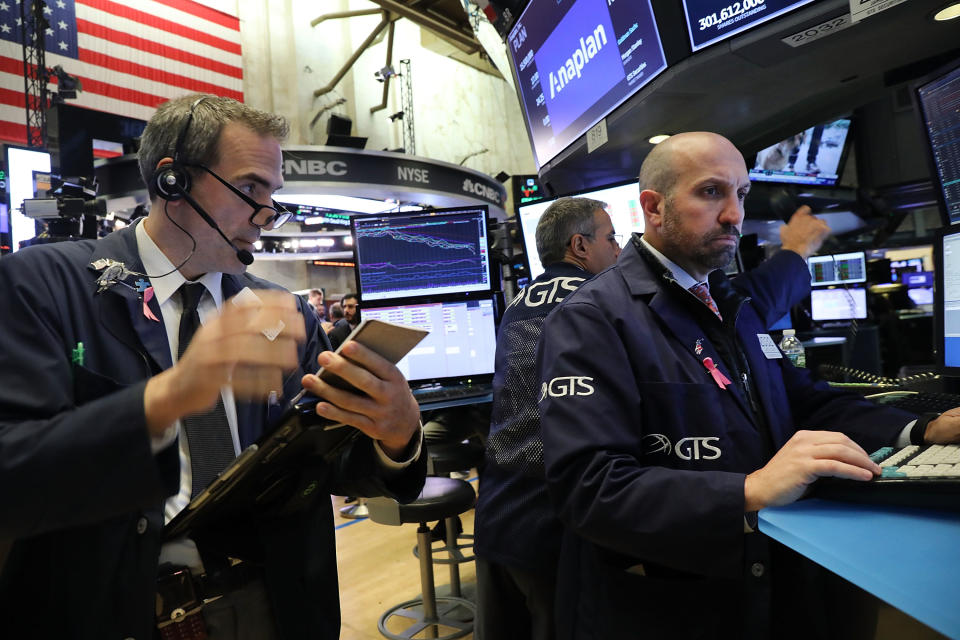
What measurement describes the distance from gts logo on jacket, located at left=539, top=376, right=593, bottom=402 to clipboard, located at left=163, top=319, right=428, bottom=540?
0.36 metres

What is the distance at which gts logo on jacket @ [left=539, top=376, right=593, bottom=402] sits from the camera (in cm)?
125

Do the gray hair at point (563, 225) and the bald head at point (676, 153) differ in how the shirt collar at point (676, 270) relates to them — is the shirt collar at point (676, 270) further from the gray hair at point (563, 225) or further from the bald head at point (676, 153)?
the gray hair at point (563, 225)

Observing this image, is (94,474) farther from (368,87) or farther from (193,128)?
(368,87)

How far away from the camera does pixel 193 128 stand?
1.37 metres

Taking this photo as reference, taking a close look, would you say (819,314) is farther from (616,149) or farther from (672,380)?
(672,380)

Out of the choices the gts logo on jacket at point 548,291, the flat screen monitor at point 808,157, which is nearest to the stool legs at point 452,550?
the gts logo on jacket at point 548,291

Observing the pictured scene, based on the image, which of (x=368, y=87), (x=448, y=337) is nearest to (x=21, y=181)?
(x=448, y=337)

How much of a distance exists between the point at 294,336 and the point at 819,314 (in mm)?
7364

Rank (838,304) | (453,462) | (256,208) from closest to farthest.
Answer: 1. (256,208)
2. (453,462)
3. (838,304)

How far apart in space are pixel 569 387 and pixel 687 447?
0.88 ft

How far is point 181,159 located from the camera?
4.42 feet

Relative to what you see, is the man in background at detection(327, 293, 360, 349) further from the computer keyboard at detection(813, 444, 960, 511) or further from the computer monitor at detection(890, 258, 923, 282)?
the computer monitor at detection(890, 258, 923, 282)

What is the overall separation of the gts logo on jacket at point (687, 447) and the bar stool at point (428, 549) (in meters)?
1.39

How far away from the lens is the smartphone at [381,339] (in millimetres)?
928
